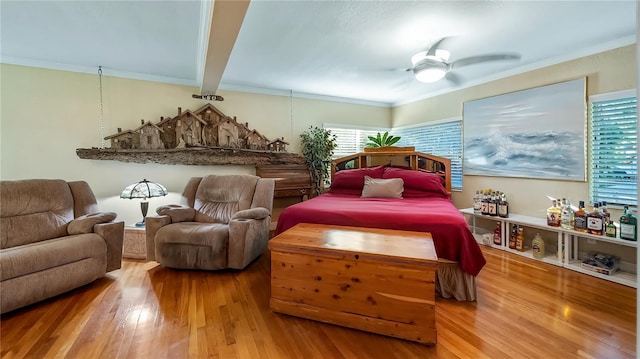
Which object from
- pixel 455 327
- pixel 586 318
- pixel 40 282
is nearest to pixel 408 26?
pixel 455 327

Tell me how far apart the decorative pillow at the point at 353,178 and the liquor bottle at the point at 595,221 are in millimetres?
2303

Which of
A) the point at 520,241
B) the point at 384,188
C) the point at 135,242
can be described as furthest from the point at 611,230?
the point at 135,242

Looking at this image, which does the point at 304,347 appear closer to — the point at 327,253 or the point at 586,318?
the point at 327,253

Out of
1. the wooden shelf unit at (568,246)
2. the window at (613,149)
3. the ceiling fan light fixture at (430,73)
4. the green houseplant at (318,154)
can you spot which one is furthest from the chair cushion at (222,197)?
the window at (613,149)

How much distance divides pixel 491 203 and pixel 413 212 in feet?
5.76

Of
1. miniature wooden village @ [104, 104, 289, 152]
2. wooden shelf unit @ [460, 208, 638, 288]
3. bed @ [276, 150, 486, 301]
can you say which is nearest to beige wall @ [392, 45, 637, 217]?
wooden shelf unit @ [460, 208, 638, 288]

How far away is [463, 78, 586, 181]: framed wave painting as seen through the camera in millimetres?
3053

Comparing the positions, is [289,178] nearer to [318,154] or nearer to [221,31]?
[318,154]

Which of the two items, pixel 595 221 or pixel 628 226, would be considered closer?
pixel 628 226

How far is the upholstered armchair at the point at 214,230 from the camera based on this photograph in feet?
9.20

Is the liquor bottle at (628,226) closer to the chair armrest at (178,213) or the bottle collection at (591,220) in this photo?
the bottle collection at (591,220)

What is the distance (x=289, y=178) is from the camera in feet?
14.5

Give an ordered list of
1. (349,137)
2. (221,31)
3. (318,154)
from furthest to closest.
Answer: (349,137) → (318,154) → (221,31)

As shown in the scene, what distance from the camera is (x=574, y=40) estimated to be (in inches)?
109
